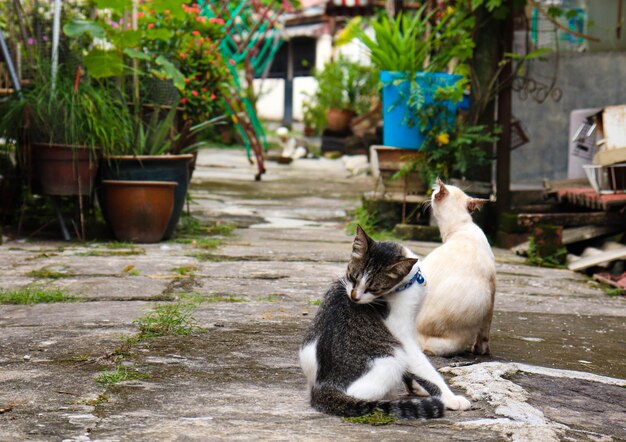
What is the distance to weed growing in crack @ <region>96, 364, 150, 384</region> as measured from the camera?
316 centimetres

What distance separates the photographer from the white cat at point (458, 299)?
372 centimetres

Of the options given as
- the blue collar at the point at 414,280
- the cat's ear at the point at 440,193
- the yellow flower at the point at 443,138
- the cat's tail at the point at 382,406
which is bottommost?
the cat's tail at the point at 382,406

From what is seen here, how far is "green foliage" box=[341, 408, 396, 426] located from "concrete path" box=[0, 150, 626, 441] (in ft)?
0.09

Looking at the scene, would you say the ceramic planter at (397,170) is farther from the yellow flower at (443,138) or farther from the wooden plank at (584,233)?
the wooden plank at (584,233)

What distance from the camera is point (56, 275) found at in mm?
5340

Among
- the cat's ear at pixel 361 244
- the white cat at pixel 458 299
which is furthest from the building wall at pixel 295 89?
the cat's ear at pixel 361 244

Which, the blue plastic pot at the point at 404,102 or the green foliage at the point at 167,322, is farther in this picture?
the blue plastic pot at the point at 404,102

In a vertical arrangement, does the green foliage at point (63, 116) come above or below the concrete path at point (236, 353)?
above

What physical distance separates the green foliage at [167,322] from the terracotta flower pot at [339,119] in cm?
1222

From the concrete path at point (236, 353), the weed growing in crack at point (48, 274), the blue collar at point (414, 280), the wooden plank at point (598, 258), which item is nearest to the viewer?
the concrete path at point (236, 353)

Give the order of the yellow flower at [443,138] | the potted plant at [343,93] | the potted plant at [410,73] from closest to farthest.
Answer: the yellow flower at [443,138] < the potted plant at [410,73] < the potted plant at [343,93]

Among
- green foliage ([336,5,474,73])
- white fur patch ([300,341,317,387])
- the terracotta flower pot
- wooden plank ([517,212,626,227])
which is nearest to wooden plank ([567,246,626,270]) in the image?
wooden plank ([517,212,626,227])

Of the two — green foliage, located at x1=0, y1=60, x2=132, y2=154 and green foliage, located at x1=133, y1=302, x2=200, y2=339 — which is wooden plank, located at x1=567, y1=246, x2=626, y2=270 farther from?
green foliage, located at x1=0, y1=60, x2=132, y2=154

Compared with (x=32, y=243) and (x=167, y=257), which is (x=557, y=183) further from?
(x=32, y=243)
